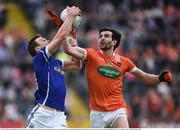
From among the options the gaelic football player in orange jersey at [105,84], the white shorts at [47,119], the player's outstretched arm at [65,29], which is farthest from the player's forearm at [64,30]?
the white shorts at [47,119]

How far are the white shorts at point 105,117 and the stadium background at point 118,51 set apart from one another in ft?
24.1

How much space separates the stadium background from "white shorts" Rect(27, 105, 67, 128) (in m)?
7.93

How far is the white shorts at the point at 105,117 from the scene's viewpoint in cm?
1445

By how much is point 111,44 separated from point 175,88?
10.1 meters

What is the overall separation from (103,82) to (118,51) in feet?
33.6

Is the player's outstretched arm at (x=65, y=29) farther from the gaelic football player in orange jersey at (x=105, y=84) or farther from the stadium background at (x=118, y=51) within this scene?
the stadium background at (x=118, y=51)

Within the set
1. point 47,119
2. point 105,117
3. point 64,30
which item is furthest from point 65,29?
point 105,117

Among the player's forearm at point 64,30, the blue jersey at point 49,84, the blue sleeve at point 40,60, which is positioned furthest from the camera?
the blue jersey at point 49,84

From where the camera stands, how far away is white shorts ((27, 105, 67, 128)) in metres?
13.7

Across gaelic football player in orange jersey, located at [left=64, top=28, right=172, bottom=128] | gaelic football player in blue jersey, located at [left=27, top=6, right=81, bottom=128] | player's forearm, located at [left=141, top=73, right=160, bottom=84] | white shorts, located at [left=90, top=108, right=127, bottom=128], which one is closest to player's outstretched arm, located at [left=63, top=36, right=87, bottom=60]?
gaelic football player in orange jersey, located at [left=64, top=28, right=172, bottom=128]

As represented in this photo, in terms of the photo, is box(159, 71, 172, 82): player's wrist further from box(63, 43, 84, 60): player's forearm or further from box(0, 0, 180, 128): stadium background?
box(0, 0, 180, 128): stadium background

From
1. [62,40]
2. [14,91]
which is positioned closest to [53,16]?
[62,40]

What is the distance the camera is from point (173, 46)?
2636 cm

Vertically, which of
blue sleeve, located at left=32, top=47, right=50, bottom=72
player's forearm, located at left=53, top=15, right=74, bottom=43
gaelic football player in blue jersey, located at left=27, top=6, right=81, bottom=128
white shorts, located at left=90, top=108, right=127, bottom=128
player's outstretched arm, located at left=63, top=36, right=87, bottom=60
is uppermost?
player's forearm, located at left=53, top=15, right=74, bottom=43
